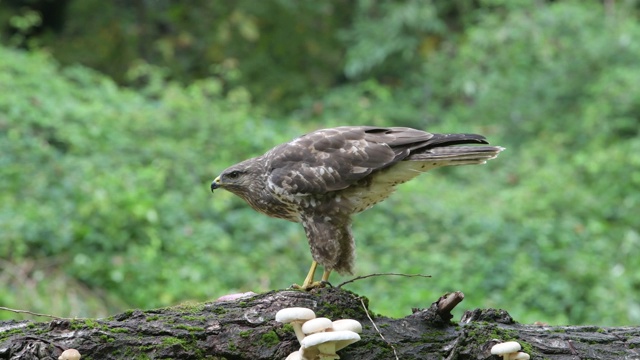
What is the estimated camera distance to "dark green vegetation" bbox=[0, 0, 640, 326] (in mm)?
8188

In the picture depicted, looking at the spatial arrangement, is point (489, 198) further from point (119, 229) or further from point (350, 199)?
point (350, 199)

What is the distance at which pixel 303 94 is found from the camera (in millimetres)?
13375

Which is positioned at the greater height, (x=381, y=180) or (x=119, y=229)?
(x=119, y=229)

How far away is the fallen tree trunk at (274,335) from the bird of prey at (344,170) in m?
0.93

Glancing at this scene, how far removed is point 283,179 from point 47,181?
15.7 ft

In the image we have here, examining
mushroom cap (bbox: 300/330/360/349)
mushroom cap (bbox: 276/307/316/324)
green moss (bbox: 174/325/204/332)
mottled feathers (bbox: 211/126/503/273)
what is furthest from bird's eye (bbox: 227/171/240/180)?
mushroom cap (bbox: 300/330/360/349)

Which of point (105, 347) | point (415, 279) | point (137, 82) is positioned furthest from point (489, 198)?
point (105, 347)

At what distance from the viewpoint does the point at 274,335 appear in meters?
3.49

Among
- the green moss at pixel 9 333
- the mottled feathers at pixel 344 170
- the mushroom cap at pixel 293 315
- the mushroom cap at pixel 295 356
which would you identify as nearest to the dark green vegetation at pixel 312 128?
the mottled feathers at pixel 344 170

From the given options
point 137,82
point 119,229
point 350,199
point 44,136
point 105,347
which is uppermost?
point 137,82

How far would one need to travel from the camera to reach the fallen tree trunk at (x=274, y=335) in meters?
3.37

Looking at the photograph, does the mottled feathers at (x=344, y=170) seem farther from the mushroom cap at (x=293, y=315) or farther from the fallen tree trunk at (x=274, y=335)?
the mushroom cap at (x=293, y=315)

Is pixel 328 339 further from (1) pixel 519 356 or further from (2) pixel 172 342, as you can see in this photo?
(1) pixel 519 356

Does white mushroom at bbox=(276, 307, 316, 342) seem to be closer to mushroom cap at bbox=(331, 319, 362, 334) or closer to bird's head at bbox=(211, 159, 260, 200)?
mushroom cap at bbox=(331, 319, 362, 334)
